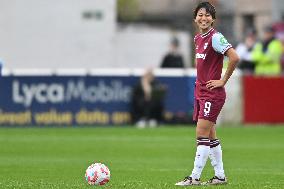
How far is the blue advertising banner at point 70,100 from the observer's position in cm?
2730

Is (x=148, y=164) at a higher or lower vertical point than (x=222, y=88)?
lower

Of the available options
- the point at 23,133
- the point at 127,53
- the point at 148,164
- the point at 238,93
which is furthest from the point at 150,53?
the point at 148,164

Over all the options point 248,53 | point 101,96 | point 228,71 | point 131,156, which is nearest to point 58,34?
point 101,96

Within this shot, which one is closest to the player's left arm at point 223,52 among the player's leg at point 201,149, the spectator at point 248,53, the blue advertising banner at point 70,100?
the player's leg at point 201,149

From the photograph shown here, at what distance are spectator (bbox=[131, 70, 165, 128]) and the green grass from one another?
3.53ft

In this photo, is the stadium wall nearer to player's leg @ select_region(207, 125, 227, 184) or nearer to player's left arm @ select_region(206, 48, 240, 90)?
player's leg @ select_region(207, 125, 227, 184)

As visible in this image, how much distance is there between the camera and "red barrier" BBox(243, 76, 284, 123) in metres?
28.7

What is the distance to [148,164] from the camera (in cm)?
1750

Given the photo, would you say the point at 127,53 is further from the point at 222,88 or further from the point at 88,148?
the point at 222,88

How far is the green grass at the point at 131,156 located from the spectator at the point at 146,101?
3.53 feet

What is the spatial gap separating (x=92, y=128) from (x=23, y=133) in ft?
8.52

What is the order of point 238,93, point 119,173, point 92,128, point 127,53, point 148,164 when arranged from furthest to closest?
point 127,53, point 238,93, point 92,128, point 148,164, point 119,173

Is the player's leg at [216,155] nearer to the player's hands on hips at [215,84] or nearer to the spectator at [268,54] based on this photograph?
the player's hands on hips at [215,84]

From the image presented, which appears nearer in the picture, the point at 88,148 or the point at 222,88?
the point at 222,88
